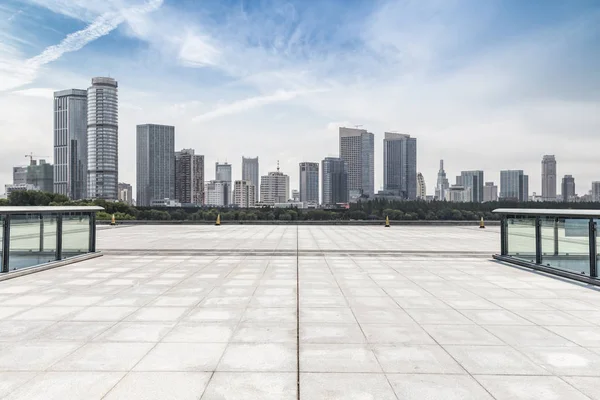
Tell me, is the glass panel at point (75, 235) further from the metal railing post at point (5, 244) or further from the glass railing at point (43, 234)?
the metal railing post at point (5, 244)

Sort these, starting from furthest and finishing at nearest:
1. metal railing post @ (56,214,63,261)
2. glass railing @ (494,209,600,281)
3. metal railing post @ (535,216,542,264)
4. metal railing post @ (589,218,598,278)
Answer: metal railing post @ (56,214,63,261), metal railing post @ (535,216,542,264), glass railing @ (494,209,600,281), metal railing post @ (589,218,598,278)

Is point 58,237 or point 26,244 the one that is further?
point 58,237

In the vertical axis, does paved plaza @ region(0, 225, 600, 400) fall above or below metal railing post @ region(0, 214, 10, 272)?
below

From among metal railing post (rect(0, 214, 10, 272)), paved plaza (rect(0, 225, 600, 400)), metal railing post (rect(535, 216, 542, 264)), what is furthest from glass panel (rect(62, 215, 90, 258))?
metal railing post (rect(535, 216, 542, 264))

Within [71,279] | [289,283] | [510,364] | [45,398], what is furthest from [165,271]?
[510,364]

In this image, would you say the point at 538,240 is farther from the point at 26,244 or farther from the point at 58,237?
the point at 26,244

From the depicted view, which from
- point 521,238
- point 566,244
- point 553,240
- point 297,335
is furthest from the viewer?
point 521,238

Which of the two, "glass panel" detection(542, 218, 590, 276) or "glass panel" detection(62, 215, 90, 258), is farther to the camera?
"glass panel" detection(62, 215, 90, 258)

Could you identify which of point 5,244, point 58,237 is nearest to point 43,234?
point 58,237

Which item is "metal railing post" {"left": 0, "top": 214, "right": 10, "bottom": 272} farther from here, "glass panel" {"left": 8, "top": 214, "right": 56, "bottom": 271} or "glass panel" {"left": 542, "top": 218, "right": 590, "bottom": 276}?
"glass panel" {"left": 542, "top": 218, "right": 590, "bottom": 276}

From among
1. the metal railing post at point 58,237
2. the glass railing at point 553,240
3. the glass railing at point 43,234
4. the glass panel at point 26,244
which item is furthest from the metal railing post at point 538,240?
the glass panel at point 26,244
